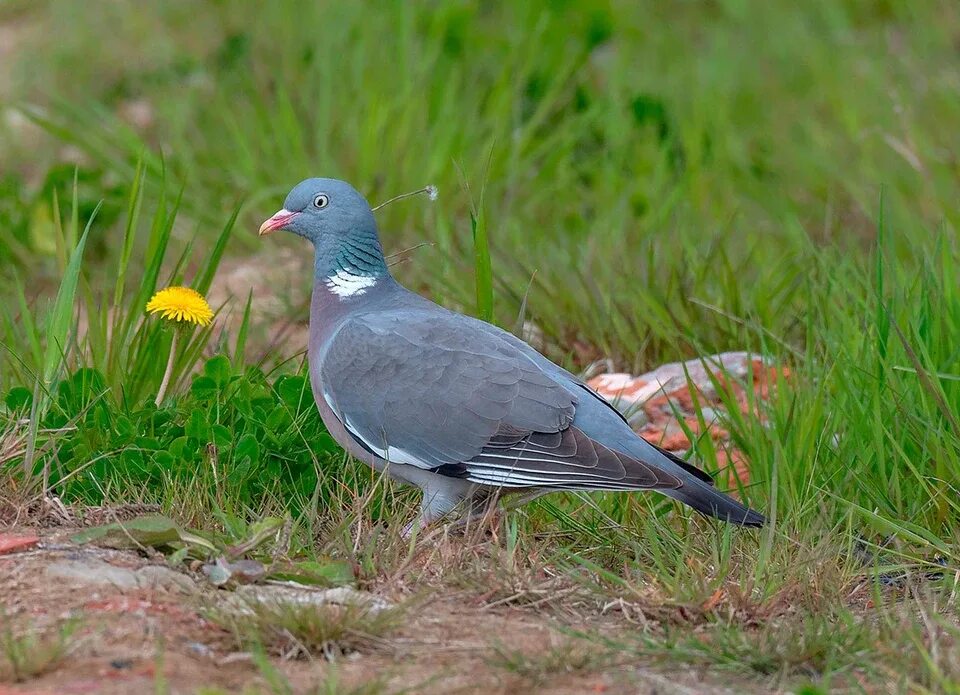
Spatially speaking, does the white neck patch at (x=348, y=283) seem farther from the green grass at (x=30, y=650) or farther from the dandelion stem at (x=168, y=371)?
the green grass at (x=30, y=650)

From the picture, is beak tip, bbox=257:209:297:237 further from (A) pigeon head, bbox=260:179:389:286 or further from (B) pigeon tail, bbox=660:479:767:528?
(B) pigeon tail, bbox=660:479:767:528

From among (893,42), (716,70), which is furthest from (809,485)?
(893,42)

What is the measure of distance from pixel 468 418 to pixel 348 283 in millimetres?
633

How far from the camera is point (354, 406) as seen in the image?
3531 millimetres

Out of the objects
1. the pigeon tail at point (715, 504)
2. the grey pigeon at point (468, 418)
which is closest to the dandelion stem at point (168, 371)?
the grey pigeon at point (468, 418)

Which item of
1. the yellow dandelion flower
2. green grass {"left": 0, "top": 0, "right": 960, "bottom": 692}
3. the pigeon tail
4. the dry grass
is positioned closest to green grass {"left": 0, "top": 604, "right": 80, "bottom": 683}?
the dry grass

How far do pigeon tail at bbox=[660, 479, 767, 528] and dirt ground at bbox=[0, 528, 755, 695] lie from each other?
387 mm

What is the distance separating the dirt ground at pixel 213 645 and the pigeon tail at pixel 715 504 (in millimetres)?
387

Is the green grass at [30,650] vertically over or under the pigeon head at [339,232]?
under

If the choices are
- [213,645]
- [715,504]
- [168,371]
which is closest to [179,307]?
[168,371]

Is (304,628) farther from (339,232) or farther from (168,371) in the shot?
(339,232)

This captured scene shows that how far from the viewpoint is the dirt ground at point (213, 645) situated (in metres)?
2.48

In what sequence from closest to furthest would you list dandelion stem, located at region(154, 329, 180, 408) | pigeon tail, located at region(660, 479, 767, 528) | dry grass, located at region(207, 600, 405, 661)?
1. dry grass, located at region(207, 600, 405, 661)
2. pigeon tail, located at region(660, 479, 767, 528)
3. dandelion stem, located at region(154, 329, 180, 408)

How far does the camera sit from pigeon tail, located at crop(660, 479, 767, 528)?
3234 millimetres
